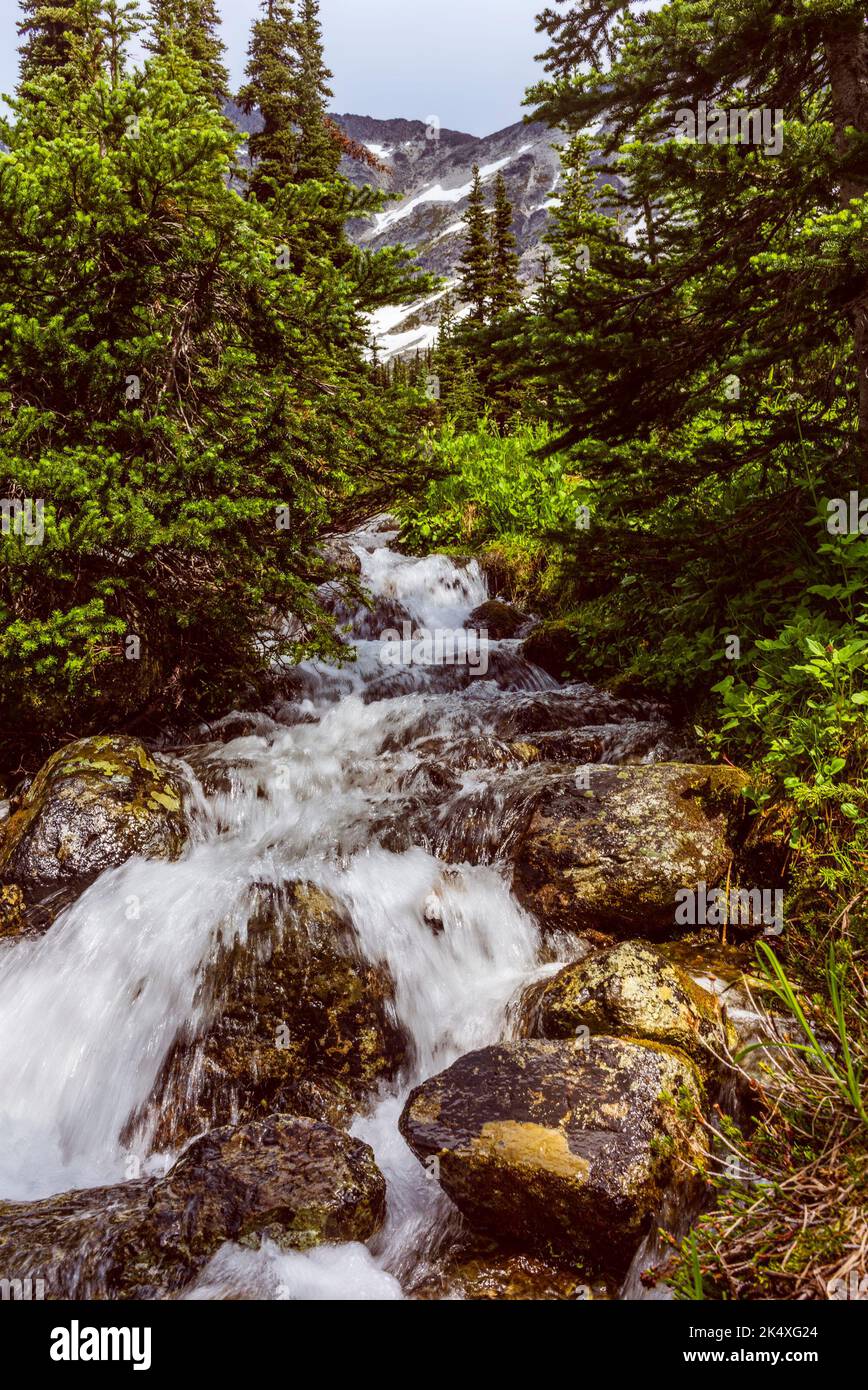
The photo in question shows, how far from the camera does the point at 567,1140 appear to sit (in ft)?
10.3

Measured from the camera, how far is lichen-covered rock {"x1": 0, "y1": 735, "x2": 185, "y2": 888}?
209 inches

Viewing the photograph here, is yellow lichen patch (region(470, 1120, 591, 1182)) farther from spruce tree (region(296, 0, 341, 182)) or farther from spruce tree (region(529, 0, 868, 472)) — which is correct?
spruce tree (region(296, 0, 341, 182))

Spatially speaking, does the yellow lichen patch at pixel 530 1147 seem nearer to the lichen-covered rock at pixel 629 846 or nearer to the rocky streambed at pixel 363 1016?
the rocky streambed at pixel 363 1016

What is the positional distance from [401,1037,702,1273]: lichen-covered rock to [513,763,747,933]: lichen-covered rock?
1423mm

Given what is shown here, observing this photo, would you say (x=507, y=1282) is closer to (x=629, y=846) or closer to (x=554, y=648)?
(x=629, y=846)

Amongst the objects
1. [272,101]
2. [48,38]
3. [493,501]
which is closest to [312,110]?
[272,101]

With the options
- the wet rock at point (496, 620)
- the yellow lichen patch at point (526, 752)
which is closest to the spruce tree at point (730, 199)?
the yellow lichen patch at point (526, 752)

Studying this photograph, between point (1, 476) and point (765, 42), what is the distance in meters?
5.96

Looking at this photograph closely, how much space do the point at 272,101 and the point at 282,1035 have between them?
28021 mm

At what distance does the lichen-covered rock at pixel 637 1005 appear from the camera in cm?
372

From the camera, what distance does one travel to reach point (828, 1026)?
9.43 ft

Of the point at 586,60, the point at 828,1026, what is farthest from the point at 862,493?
the point at 586,60

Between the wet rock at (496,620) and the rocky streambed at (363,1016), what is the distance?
14.1 feet
